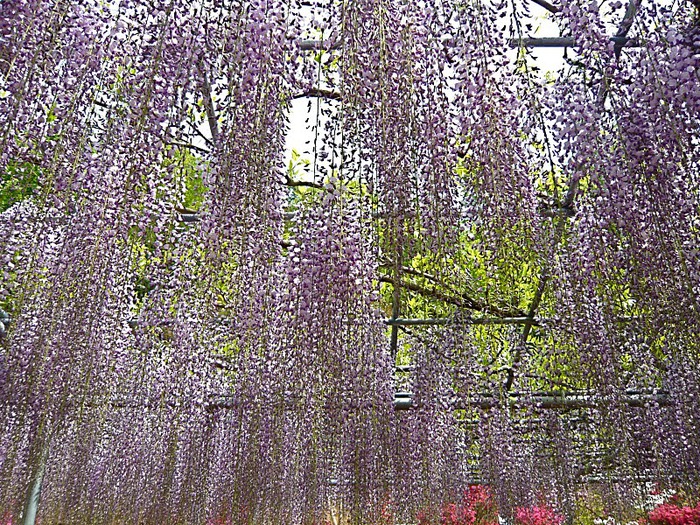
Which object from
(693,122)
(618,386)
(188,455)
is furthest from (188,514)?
(693,122)

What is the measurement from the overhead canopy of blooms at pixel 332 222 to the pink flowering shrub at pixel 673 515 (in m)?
2.07

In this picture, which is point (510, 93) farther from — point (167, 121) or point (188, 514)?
point (188, 514)

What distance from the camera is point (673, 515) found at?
745cm

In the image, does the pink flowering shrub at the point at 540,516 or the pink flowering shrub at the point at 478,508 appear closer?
the pink flowering shrub at the point at 540,516

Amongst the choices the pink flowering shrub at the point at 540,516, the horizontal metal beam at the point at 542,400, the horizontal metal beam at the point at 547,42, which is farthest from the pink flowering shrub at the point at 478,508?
the horizontal metal beam at the point at 547,42

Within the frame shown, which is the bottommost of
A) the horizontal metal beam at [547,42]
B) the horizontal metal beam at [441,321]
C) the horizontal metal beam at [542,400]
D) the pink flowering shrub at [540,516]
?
the pink flowering shrub at [540,516]

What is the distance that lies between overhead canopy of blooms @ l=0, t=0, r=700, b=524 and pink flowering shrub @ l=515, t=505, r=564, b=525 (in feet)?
6.41

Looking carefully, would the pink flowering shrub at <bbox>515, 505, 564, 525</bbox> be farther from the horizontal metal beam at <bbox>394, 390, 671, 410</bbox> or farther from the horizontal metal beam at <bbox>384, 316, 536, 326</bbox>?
the horizontal metal beam at <bbox>384, 316, 536, 326</bbox>

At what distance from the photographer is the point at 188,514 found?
5.36 m

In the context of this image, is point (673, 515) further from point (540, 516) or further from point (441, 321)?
point (441, 321)

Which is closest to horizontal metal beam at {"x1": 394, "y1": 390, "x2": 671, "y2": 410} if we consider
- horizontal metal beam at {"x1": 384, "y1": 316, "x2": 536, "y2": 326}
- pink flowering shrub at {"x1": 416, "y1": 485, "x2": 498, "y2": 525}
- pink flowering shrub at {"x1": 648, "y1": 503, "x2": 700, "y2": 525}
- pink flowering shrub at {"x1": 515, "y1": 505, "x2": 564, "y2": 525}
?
horizontal metal beam at {"x1": 384, "y1": 316, "x2": 536, "y2": 326}

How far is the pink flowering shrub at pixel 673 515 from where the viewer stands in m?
7.04

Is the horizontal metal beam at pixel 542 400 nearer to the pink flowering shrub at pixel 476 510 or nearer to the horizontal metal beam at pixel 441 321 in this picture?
the horizontal metal beam at pixel 441 321

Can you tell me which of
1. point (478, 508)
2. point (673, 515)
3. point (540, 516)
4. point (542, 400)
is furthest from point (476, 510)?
point (542, 400)
